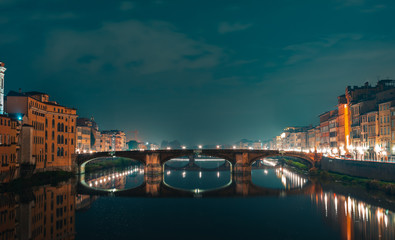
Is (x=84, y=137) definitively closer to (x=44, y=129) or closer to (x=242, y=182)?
(x=44, y=129)

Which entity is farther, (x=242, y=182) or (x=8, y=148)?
(x=242, y=182)

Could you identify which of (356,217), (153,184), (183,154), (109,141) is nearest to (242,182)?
(153,184)

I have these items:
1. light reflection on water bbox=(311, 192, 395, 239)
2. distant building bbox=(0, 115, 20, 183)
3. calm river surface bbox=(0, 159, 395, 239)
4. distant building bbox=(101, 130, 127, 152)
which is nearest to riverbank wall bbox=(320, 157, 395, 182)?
calm river surface bbox=(0, 159, 395, 239)

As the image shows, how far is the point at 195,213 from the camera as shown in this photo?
47.3 meters

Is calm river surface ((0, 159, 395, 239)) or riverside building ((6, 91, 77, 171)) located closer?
calm river surface ((0, 159, 395, 239))

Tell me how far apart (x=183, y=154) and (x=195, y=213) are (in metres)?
48.5

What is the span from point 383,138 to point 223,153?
39713 mm

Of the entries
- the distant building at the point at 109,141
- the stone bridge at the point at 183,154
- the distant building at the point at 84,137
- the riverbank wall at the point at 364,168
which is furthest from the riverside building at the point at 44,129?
the distant building at the point at 109,141

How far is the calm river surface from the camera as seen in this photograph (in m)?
36.4

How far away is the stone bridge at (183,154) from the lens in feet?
303

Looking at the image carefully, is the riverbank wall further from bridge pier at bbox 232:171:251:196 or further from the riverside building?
the riverside building

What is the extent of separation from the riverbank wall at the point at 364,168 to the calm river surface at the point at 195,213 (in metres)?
5.01

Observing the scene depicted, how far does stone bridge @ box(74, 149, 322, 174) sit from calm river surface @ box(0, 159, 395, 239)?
74.6 feet

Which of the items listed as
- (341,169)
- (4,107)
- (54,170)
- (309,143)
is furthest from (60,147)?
(309,143)
